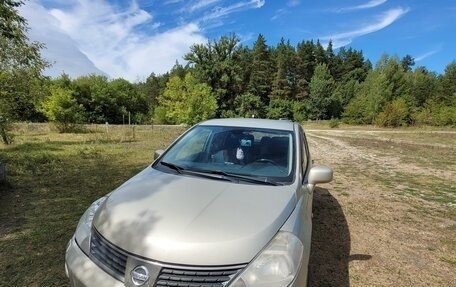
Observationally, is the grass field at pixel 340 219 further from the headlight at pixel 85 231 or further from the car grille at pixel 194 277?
the car grille at pixel 194 277

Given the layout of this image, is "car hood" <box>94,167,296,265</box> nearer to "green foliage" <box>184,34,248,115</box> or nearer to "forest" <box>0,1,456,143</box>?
"forest" <box>0,1,456,143</box>

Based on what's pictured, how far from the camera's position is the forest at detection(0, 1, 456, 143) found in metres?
30.9

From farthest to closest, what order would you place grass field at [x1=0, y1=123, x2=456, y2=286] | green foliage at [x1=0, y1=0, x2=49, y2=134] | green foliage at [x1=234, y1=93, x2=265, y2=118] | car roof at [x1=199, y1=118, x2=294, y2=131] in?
green foliage at [x1=234, y1=93, x2=265, y2=118] → green foliage at [x1=0, y1=0, x2=49, y2=134] → car roof at [x1=199, y1=118, x2=294, y2=131] → grass field at [x1=0, y1=123, x2=456, y2=286]

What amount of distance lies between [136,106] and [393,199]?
59.2 metres

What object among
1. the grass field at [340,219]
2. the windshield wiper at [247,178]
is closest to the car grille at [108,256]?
the windshield wiper at [247,178]

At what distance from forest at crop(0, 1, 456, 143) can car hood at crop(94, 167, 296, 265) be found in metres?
24.7

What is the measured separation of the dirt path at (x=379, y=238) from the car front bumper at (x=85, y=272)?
2.22 meters

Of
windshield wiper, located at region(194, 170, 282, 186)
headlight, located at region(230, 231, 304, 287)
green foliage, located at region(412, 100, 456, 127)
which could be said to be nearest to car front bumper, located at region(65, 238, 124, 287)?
headlight, located at region(230, 231, 304, 287)

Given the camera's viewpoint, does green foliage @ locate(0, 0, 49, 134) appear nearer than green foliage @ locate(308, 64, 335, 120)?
Yes

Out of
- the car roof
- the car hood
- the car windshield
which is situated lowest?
the car hood

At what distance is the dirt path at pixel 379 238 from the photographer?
12.2 ft

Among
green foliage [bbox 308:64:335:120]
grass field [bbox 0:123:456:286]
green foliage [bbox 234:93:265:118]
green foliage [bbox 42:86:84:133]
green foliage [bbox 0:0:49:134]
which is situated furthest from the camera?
green foliage [bbox 308:64:335:120]

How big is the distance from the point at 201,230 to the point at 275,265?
1.58 ft

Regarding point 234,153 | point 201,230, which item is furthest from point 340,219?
point 201,230
